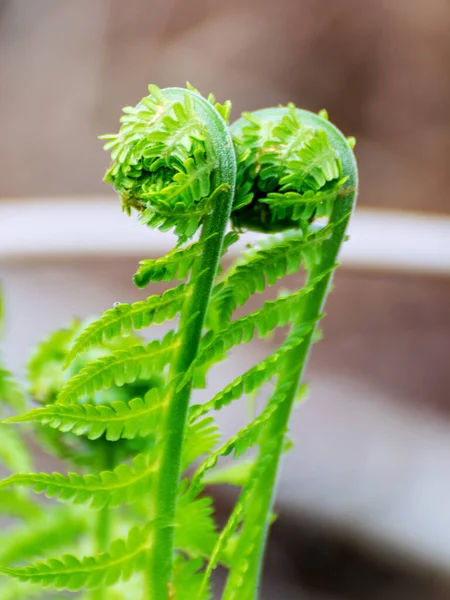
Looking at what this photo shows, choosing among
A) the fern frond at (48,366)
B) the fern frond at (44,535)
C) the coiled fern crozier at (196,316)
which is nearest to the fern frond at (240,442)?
the coiled fern crozier at (196,316)

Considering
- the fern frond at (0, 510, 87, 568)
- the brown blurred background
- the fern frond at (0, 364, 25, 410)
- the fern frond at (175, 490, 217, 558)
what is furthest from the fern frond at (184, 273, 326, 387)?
the brown blurred background

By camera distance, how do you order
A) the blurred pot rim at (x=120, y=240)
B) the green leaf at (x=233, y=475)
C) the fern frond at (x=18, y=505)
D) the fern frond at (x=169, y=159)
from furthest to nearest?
the blurred pot rim at (x=120, y=240)
the fern frond at (x=18, y=505)
the green leaf at (x=233, y=475)
the fern frond at (x=169, y=159)

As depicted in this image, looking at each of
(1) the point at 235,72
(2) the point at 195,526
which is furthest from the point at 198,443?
(1) the point at 235,72

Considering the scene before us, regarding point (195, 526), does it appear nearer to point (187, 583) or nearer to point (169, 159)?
point (187, 583)

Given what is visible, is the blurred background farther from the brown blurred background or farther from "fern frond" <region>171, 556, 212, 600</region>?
"fern frond" <region>171, 556, 212, 600</region>

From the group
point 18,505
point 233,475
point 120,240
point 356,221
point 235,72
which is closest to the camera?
point 233,475

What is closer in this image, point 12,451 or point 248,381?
point 248,381

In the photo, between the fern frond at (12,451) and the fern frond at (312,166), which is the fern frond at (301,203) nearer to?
the fern frond at (312,166)
